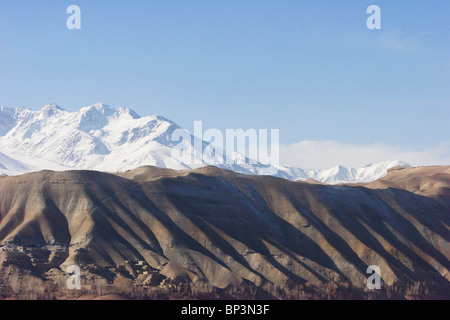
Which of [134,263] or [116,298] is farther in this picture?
[134,263]

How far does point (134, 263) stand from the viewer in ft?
653
